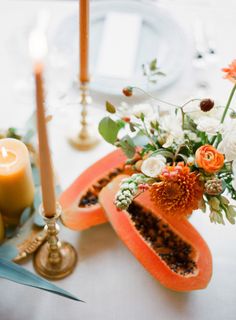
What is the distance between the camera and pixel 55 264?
731 mm

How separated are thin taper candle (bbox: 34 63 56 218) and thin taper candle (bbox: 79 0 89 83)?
11.8 inches

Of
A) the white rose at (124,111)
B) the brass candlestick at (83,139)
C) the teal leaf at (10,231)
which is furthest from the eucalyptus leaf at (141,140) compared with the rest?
the teal leaf at (10,231)

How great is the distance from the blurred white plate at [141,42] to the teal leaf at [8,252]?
404 mm

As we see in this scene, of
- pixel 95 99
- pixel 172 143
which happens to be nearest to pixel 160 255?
pixel 172 143

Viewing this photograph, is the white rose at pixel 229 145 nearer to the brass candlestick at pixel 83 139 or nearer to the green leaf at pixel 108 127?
the green leaf at pixel 108 127

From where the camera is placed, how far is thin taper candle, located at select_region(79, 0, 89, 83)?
74 cm

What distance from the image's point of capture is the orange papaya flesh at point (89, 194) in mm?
Result: 753

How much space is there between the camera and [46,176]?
22.8 inches

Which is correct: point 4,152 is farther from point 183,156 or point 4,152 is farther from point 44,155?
point 183,156

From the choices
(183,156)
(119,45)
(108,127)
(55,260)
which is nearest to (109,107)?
(108,127)

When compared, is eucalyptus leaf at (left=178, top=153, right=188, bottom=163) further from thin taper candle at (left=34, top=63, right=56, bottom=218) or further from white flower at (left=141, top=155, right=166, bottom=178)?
thin taper candle at (left=34, top=63, right=56, bottom=218)

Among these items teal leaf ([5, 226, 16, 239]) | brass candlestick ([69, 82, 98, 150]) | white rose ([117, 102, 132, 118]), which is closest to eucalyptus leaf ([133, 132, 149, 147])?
white rose ([117, 102, 132, 118])

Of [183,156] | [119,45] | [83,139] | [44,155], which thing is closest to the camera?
[44,155]

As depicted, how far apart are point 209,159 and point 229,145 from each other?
0.03 metres
